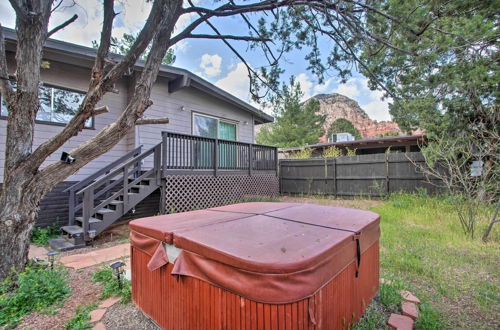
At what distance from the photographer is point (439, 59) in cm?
443

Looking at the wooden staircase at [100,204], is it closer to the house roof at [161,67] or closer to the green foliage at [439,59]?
the house roof at [161,67]

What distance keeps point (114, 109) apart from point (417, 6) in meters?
6.26

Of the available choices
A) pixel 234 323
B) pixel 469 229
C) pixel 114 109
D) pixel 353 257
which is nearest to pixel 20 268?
pixel 234 323

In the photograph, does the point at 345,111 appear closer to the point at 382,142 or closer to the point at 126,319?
the point at 382,142

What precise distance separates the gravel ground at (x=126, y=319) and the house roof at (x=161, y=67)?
501 cm

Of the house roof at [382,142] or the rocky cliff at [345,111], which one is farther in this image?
the rocky cliff at [345,111]

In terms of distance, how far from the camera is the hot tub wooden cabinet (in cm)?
117

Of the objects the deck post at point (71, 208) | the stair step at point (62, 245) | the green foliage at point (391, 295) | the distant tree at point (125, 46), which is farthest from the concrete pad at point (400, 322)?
the distant tree at point (125, 46)

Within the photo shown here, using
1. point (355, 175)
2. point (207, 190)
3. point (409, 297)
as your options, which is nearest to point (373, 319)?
point (409, 297)

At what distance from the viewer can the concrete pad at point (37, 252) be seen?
144 inches

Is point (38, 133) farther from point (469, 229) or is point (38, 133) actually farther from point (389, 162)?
point (389, 162)

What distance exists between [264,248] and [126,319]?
154 centimetres

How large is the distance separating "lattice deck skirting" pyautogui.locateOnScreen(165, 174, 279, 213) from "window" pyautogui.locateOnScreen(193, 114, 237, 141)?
5.62 ft

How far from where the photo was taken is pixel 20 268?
2.57m
